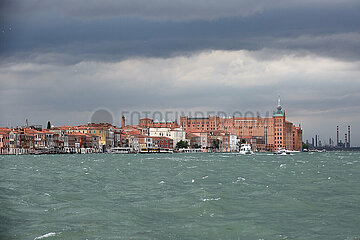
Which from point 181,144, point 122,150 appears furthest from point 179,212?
point 181,144

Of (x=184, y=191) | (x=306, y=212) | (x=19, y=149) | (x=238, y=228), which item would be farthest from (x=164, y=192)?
(x=19, y=149)

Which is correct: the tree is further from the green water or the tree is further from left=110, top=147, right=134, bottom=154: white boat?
the green water

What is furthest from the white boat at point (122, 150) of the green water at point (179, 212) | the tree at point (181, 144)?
the green water at point (179, 212)

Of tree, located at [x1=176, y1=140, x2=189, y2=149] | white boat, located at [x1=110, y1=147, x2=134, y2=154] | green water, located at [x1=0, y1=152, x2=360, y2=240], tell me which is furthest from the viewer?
tree, located at [x1=176, y1=140, x2=189, y2=149]

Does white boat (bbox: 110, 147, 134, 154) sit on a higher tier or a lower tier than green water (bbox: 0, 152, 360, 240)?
lower

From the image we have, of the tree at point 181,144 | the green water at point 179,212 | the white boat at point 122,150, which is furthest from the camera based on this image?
the tree at point 181,144

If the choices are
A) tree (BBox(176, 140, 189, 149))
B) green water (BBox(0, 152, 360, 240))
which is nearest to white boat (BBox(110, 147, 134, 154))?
tree (BBox(176, 140, 189, 149))

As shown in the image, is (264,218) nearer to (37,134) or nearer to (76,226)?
(76,226)

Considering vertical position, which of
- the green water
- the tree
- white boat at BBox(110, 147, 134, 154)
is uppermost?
the tree

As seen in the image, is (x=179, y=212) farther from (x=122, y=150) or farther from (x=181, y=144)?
(x=181, y=144)

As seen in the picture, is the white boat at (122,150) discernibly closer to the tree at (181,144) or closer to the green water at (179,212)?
the tree at (181,144)

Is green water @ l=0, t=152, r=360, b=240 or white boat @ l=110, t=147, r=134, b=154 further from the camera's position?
white boat @ l=110, t=147, r=134, b=154

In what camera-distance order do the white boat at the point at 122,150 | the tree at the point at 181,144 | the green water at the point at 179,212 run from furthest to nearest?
the tree at the point at 181,144 → the white boat at the point at 122,150 → the green water at the point at 179,212

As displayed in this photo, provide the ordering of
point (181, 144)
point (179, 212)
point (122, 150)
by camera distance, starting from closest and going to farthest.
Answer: point (179, 212) < point (122, 150) < point (181, 144)
